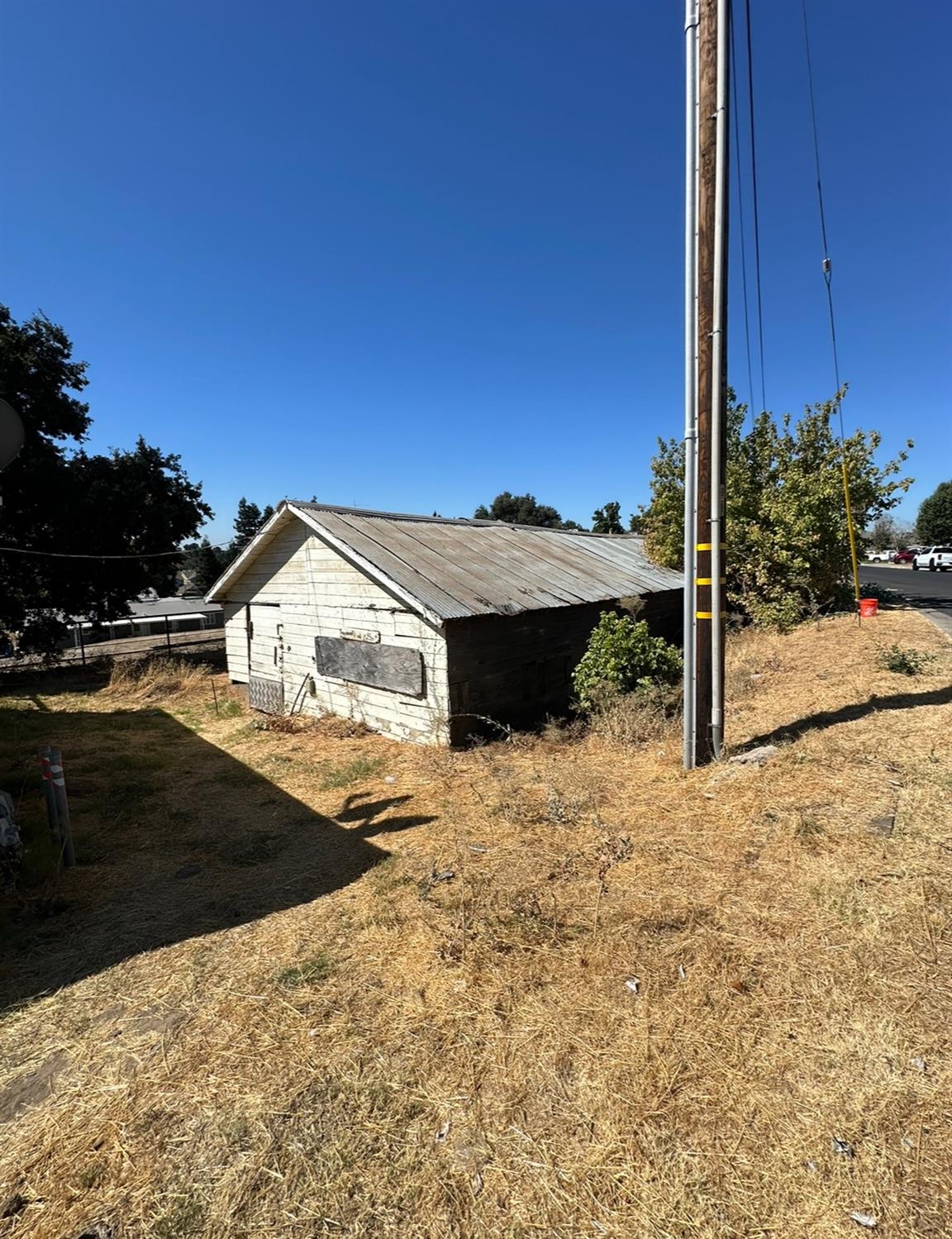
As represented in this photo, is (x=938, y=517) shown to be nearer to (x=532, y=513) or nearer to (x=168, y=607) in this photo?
(x=532, y=513)

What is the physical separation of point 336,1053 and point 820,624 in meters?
16.1

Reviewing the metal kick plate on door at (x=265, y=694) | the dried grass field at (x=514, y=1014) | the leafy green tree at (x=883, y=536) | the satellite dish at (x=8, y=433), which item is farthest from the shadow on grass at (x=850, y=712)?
the leafy green tree at (x=883, y=536)

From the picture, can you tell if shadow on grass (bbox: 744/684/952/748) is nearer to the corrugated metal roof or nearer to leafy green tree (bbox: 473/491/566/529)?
the corrugated metal roof

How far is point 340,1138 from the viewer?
262cm

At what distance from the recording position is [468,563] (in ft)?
39.3

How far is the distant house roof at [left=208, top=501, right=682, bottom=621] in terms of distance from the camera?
988 cm

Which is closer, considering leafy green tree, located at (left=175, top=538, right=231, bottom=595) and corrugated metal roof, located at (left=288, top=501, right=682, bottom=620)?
corrugated metal roof, located at (left=288, top=501, right=682, bottom=620)

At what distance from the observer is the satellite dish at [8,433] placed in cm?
477

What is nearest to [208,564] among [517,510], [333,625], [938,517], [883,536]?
[517,510]

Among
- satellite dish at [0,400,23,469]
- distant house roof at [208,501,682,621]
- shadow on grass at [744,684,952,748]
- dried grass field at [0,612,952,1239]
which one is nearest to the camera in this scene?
dried grass field at [0,612,952,1239]

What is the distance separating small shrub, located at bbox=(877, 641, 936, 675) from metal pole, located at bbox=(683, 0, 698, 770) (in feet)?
17.6

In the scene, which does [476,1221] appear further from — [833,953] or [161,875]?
[161,875]

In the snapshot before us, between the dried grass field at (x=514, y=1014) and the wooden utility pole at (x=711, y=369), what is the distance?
3.05 ft

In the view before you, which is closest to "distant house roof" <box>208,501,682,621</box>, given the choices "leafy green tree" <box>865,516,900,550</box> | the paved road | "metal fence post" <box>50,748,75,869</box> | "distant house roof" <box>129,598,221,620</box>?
"metal fence post" <box>50,748,75,869</box>
